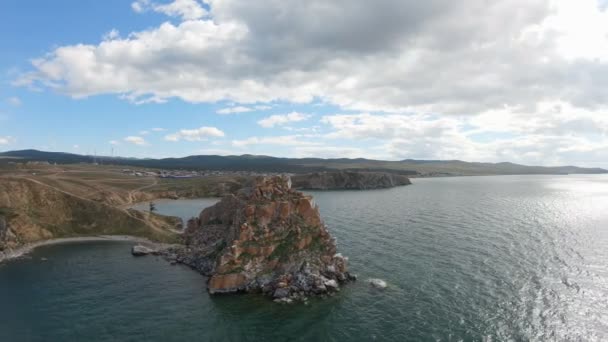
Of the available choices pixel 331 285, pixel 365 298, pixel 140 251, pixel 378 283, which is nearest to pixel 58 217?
pixel 140 251

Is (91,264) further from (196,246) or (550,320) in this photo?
(550,320)

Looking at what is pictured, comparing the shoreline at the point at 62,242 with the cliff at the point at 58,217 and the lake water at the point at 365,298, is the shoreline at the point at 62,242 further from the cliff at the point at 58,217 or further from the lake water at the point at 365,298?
the lake water at the point at 365,298

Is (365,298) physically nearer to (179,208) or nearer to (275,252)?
(275,252)

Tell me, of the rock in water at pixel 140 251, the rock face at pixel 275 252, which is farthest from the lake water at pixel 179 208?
the rock face at pixel 275 252

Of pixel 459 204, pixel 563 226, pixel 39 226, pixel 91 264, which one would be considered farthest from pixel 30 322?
pixel 459 204

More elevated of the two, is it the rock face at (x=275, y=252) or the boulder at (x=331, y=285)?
the rock face at (x=275, y=252)
